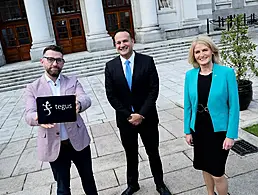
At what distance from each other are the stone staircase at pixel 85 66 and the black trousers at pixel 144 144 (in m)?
10.5

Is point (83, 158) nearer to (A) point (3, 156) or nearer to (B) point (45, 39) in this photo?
(A) point (3, 156)

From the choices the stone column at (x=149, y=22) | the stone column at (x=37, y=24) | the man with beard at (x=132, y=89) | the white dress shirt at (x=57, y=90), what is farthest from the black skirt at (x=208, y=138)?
the stone column at (x=149, y=22)

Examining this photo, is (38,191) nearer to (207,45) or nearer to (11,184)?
(11,184)

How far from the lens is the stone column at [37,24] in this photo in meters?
16.1

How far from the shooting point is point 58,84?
2.71 metres

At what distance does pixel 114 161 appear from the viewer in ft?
14.8

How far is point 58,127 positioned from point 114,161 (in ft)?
6.77

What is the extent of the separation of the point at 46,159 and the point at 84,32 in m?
17.9

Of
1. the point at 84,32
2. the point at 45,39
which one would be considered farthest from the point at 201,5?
the point at 45,39

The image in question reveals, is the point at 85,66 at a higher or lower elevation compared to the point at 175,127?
higher

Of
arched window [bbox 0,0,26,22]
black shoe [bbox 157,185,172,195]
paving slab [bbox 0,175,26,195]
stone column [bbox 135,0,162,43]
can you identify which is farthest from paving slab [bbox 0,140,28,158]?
arched window [bbox 0,0,26,22]

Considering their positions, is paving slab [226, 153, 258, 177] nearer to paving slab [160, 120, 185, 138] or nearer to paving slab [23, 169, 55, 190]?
paving slab [160, 120, 185, 138]

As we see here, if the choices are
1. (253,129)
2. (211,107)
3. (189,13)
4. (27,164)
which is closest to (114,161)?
(27,164)

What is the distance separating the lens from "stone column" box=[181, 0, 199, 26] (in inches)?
773
